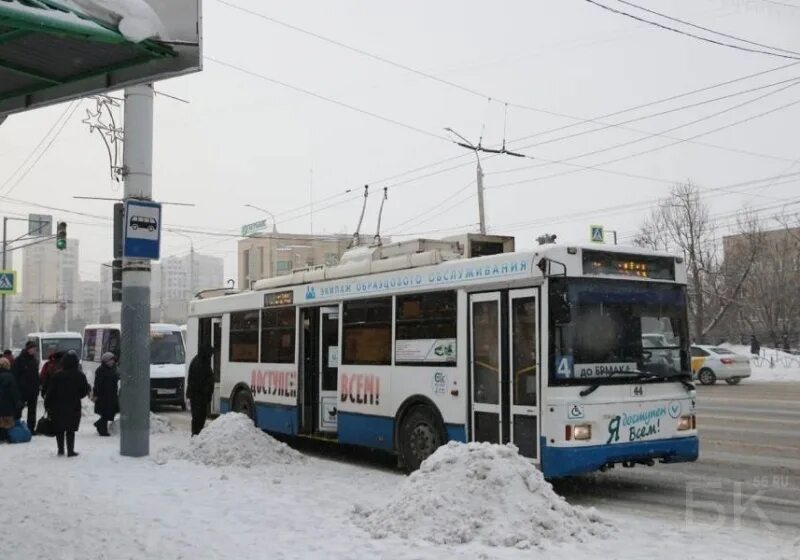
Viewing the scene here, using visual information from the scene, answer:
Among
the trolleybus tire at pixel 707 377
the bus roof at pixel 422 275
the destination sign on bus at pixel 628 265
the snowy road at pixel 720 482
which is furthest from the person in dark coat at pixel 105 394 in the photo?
the trolleybus tire at pixel 707 377

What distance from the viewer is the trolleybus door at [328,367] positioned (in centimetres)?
1341

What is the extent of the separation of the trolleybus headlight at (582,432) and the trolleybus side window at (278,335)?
611 centimetres

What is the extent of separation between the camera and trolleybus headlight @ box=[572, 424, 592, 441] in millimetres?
9133

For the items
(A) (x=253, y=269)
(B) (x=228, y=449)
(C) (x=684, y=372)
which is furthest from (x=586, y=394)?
(A) (x=253, y=269)

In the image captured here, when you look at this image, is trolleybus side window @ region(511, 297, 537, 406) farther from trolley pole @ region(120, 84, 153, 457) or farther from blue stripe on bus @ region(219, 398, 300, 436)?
trolley pole @ region(120, 84, 153, 457)

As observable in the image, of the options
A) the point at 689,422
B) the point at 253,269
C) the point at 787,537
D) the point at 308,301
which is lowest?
the point at 787,537

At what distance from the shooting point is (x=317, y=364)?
13.7 metres

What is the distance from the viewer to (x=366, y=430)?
12.2 meters

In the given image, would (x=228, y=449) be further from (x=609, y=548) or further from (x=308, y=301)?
(x=609, y=548)

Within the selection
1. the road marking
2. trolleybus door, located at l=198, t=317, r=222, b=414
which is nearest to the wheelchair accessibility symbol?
the road marking

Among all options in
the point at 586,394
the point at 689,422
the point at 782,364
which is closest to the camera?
the point at 586,394

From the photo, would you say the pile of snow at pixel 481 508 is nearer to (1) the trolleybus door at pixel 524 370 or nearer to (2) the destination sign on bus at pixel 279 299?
(1) the trolleybus door at pixel 524 370

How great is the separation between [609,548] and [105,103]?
75.8 ft

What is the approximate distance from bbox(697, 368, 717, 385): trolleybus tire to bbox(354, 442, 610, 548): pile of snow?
25074mm
